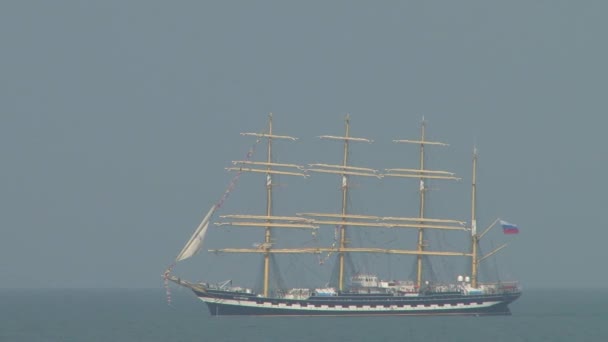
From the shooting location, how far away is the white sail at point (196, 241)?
397 feet

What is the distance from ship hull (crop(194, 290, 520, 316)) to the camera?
120 meters

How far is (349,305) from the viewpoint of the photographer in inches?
4742

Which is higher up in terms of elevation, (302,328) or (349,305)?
(349,305)

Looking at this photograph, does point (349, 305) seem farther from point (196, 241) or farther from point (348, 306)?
point (196, 241)

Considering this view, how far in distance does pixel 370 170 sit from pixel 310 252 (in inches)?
394

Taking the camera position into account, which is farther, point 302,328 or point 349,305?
point 349,305

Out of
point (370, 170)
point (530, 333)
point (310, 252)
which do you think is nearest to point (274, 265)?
point (310, 252)

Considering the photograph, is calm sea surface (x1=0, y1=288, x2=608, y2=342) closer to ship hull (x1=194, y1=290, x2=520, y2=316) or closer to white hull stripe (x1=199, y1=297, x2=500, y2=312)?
ship hull (x1=194, y1=290, x2=520, y2=316)

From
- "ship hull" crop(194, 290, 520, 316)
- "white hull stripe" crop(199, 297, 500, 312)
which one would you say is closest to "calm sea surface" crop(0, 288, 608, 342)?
"ship hull" crop(194, 290, 520, 316)

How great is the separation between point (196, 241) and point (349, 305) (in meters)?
15.6

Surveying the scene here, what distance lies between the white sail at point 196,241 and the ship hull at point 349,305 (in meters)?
3.65

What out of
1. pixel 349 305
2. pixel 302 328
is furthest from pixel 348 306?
pixel 302 328

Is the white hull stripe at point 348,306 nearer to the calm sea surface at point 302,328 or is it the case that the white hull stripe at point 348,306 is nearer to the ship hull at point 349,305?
the ship hull at point 349,305

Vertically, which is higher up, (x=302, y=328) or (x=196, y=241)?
(x=196, y=241)
